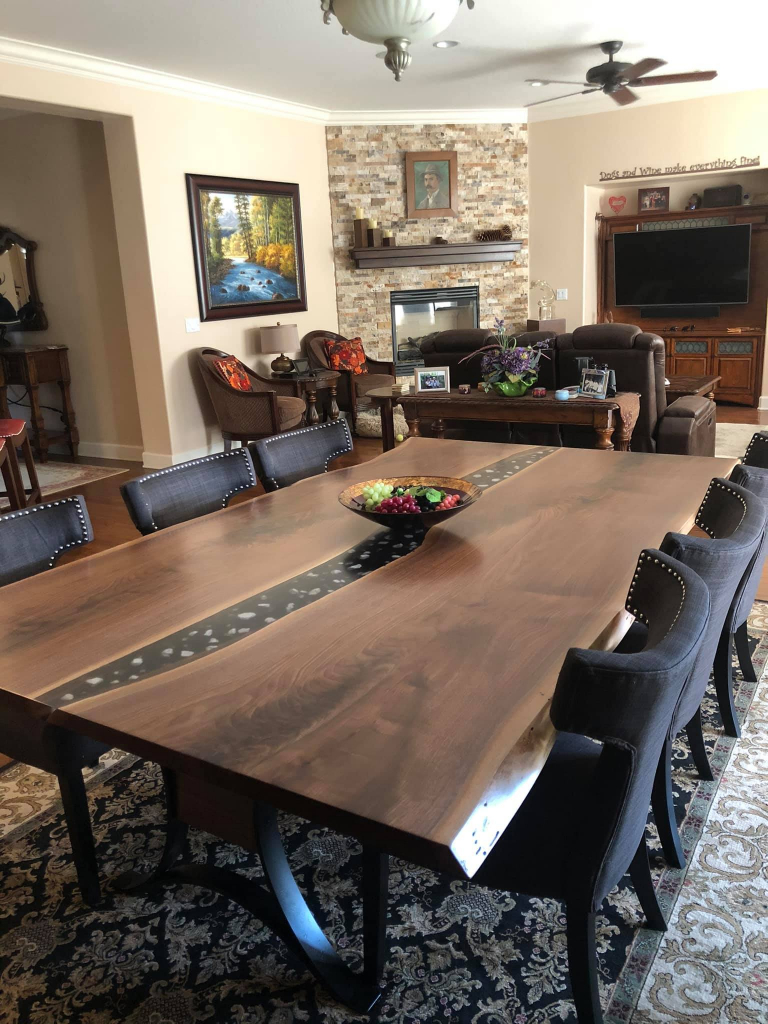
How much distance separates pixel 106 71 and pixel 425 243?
357 centimetres

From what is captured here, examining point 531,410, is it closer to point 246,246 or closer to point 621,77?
point 621,77

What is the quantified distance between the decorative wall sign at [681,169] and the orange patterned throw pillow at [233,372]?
14.0 feet

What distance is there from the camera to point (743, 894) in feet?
6.00

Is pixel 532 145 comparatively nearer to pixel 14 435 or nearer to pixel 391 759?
pixel 14 435

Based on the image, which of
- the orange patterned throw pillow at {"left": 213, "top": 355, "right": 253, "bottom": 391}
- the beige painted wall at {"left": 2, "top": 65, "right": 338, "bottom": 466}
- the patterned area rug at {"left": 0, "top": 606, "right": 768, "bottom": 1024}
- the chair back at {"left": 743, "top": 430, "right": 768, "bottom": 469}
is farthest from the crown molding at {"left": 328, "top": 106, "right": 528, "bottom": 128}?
the patterned area rug at {"left": 0, "top": 606, "right": 768, "bottom": 1024}

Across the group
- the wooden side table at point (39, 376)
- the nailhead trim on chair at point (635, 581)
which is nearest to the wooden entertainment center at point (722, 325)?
the wooden side table at point (39, 376)

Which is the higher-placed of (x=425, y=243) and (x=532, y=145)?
(x=532, y=145)

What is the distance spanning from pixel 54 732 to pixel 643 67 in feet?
19.0

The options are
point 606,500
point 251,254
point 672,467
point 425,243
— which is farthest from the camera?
point 425,243

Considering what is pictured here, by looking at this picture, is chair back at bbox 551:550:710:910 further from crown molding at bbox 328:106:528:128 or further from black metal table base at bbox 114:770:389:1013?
crown molding at bbox 328:106:528:128

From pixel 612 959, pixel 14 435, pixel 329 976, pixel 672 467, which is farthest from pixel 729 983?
pixel 14 435

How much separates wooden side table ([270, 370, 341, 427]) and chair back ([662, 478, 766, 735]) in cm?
478

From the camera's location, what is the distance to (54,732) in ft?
5.41

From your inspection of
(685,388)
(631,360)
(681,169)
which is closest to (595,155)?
(681,169)
